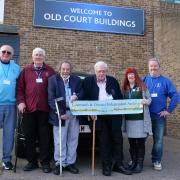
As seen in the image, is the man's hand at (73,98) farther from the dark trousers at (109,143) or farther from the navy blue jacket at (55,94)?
the dark trousers at (109,143)

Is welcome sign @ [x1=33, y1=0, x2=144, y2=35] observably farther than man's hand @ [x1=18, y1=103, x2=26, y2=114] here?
Yes

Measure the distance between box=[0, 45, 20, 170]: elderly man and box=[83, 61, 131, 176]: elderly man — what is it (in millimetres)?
1158

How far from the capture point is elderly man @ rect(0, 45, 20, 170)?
19.3ft

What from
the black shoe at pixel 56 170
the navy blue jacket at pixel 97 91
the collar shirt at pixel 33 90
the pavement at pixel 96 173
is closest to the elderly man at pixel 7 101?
the collar shirt at pixel 33 90

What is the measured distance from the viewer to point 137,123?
6145 mm

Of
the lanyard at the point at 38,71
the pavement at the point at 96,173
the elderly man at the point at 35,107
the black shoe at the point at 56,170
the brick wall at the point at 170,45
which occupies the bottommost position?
the pavement at the point at 96,173

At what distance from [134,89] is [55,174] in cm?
187

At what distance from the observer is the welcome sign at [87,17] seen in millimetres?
12156

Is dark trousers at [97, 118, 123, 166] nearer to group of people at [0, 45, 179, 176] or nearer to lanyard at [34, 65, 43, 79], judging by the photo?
group of people at [0, 45, 179, 176]

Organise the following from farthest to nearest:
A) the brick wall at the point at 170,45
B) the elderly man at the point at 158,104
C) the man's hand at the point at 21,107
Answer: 1. the brick wall at the point at 170,45
2. the elderly man at the point at 158,104
3. the man's hand at the point at 21,107

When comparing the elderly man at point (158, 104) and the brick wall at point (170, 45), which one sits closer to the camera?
the elderly man at point (158, 104)

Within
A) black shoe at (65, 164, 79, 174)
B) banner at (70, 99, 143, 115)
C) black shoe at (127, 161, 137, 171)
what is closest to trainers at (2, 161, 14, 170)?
black shoe at (65, 164, 79, 174)

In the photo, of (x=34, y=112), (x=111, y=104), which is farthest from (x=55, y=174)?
(x=111, y=104)

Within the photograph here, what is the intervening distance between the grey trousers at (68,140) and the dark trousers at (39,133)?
143mm
